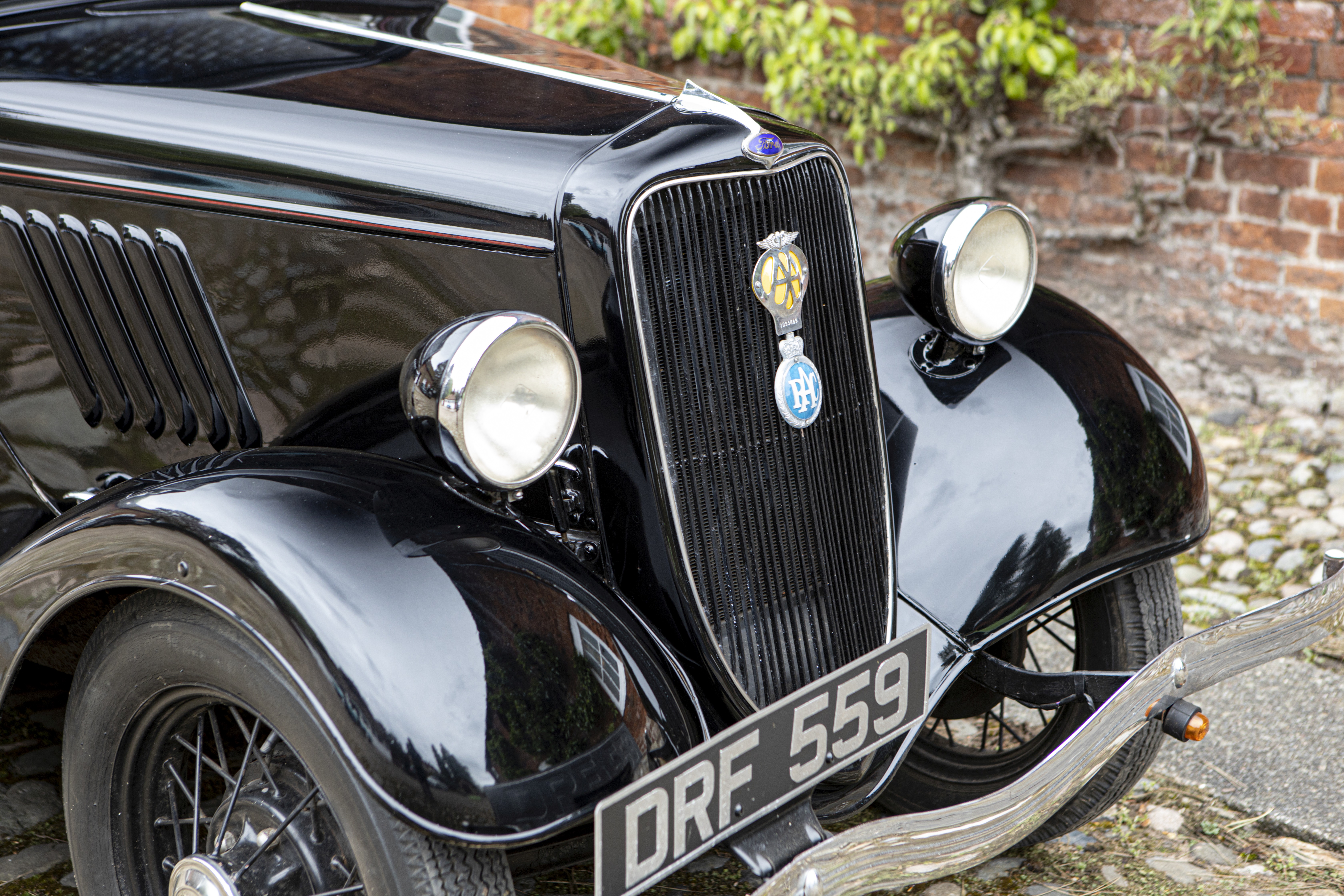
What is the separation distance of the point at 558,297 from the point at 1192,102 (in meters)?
3.22

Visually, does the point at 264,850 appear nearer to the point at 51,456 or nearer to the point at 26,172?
the point at 51,456

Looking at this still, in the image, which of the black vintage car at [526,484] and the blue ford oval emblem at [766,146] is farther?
the blue ford oval emblem at [766,146]

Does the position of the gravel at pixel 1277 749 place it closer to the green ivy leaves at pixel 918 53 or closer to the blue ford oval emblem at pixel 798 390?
the blue ford oval emblem at pixel 798 390

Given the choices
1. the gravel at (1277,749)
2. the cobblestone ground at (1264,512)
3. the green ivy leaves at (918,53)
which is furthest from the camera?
the green ivy leaves at (918,53)

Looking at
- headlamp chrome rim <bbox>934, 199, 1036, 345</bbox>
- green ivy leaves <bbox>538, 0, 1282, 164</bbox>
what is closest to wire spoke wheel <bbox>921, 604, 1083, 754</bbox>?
headlamp chrome rim <bbox>934, 199, 1036, 345</bbox>

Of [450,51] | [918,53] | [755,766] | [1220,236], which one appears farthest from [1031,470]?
[918,53]

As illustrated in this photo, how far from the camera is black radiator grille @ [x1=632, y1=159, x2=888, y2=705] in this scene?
1652mm

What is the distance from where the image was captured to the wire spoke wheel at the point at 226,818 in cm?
156

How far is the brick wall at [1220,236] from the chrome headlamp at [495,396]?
3285 millimetres

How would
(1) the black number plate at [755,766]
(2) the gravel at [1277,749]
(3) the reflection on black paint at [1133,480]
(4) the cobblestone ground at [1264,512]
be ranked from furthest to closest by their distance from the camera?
(4) the cobblestone ground at [1264,512], (2) the gravel at [1277,749], (3) the reflection on black paint at [1133,480], (1) the black number plate at [755,766]

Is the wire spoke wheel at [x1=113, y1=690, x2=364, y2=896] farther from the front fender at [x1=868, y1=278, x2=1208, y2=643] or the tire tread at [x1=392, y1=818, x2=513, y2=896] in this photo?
the front fender at [x1=868, y1=278, x2=1208, y2=643]

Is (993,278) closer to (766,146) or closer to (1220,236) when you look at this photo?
(766,146)

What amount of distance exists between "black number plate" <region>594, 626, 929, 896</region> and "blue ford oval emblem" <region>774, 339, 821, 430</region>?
1.13ft

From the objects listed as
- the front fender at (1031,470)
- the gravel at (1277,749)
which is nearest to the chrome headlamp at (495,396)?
the front fender at (1031,470)
